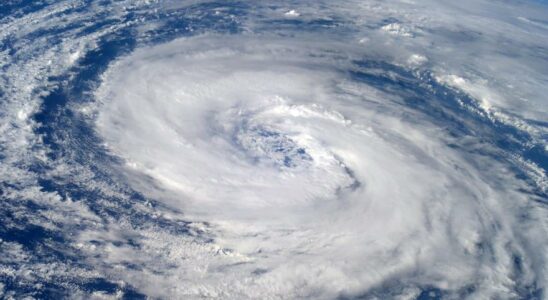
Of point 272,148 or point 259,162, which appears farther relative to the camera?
point 272,148

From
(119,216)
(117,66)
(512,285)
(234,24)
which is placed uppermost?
(234,24)

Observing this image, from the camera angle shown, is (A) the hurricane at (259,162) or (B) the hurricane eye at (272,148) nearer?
(A) the hurricane at (259,162)

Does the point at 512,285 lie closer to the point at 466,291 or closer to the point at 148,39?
the point at 466,291

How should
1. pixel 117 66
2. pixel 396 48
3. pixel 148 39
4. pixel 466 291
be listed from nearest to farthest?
pixel 466 291
pixel 117 66
pixel 148 39
pixel 396 48

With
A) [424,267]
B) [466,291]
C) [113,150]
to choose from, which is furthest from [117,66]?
[466,291]

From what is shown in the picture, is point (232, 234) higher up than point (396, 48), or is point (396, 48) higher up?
point (396, 48)

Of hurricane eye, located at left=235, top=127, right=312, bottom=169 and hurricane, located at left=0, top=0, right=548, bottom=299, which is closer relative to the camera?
hurricane, located at left=0, top=0, right=548, bottom=299

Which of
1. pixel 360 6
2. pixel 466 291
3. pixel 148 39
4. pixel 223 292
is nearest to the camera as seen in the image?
pixel 223 292

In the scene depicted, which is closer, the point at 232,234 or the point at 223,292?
the point at 223,292
